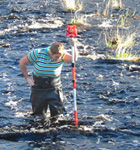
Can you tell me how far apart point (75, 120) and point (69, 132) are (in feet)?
1.01

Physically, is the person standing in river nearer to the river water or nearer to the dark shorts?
the dark shorts

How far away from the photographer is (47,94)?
839 centimetres

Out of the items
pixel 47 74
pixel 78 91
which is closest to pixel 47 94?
pixel 47 74

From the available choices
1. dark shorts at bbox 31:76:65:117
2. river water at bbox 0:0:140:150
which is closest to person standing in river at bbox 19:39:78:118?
dark shorts at bbox 31:76:65:117

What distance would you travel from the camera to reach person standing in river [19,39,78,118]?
8.09m

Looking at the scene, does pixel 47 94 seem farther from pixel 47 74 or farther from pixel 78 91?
pixel 78 91

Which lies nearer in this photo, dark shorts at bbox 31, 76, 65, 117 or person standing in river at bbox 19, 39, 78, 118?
person standing in river at bbox 19, 39, 78, 118

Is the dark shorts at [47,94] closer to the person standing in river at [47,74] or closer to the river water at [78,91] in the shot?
the person standing in river at [47,74]

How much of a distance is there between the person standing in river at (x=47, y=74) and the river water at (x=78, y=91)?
1.37ft

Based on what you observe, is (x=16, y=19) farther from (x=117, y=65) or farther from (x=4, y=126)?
(x=4, y=126)

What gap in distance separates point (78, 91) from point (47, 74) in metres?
2.48

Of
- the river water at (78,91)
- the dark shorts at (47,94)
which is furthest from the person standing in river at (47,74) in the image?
the river water at (78,91)

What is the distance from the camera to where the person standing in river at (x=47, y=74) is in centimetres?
809

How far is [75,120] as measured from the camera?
338 inches
